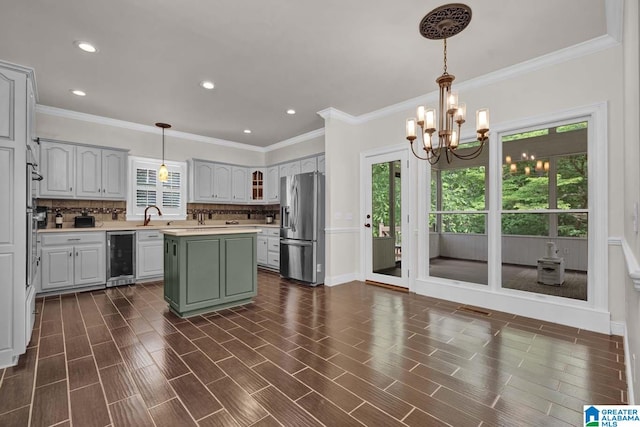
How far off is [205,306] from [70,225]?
3.30m

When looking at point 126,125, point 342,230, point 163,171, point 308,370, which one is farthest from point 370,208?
point 126,125

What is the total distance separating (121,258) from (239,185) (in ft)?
9.01

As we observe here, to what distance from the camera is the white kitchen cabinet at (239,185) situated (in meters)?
6.55

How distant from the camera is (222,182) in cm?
638

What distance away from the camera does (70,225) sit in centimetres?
484

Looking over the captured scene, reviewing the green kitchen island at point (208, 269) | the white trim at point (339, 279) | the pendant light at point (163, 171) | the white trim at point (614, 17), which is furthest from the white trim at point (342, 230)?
the white trim at point (614, 17)

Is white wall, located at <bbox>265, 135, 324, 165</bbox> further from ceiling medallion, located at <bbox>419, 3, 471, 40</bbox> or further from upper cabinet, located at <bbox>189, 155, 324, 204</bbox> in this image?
ceiling medallion, located at <bbox>419, 3, 471, 40</bbox>

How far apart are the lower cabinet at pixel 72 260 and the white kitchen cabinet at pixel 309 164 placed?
3586 mm

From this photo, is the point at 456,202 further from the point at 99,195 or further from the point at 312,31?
the point at 99,195

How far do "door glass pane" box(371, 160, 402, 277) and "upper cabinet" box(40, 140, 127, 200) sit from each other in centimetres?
441

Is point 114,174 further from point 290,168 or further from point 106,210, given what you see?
point 290,168

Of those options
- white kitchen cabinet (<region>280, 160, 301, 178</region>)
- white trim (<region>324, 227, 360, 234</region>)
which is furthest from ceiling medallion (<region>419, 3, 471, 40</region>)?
white kitchen cabinet (<region>280, 160, 301, 178</region>)

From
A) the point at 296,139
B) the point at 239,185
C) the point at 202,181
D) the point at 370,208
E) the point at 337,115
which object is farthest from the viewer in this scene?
the point at 239,185

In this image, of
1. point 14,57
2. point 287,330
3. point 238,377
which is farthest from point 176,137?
point 238,377
